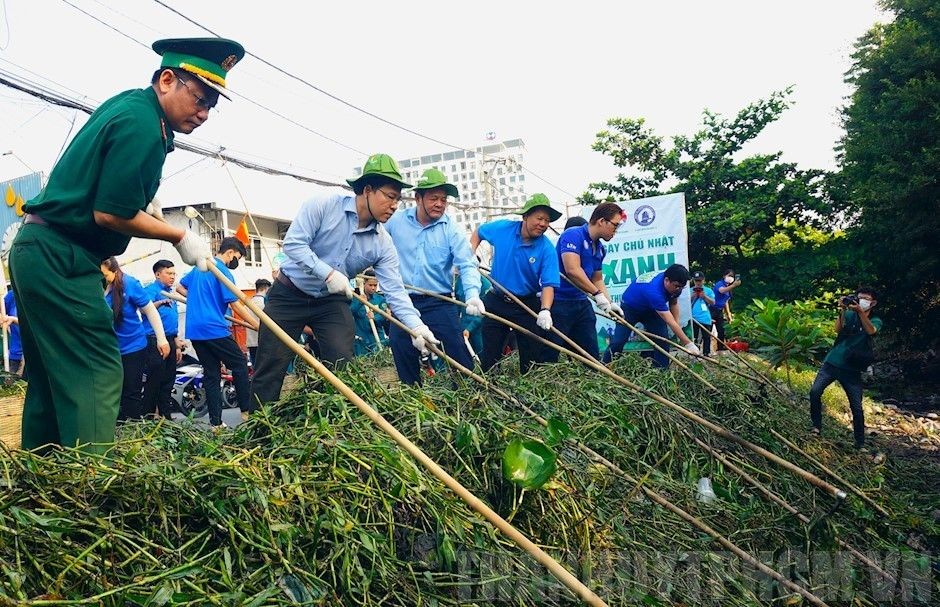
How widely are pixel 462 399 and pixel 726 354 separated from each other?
15.7 feet

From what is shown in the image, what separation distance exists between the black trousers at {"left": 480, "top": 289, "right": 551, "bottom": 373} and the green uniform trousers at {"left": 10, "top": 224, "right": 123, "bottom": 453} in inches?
130

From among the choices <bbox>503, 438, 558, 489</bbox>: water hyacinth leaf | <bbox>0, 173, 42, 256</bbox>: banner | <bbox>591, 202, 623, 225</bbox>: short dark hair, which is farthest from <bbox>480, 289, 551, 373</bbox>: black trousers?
<bbox>0, 173, 42, 256</bbox>: banner

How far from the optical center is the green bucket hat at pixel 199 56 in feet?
8.09

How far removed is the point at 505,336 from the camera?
5426 millimetres

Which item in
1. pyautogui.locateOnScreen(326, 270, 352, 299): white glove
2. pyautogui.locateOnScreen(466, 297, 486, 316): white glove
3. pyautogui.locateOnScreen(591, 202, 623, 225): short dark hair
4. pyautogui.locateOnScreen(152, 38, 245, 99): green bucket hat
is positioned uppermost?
pyautogui.locateOnScreen(152, 38, 245, 99): green bucket hat

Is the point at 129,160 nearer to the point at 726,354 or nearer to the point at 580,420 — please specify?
the point at 580,420

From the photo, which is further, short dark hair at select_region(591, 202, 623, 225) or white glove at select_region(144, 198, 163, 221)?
short dark hair at select_region(591, 202, 623, 225)

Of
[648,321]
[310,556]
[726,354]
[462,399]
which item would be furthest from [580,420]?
[726,354]

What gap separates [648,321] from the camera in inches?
269

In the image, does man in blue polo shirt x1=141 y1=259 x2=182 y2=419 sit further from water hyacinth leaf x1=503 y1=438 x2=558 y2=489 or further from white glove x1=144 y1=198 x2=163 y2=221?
water hyacinth leaf x1=503 y1=438 x2=558 y2=489

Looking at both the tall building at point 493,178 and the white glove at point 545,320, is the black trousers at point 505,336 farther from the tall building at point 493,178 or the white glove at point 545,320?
the tall building at point 493,178

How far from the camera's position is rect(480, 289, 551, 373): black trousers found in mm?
5395

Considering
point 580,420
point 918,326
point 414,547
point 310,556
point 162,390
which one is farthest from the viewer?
point 918,326

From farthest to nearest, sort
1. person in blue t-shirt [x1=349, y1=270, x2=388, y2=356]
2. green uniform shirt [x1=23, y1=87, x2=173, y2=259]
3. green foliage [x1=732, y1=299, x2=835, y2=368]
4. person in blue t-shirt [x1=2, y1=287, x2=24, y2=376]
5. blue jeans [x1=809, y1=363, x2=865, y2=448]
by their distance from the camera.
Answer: person in blue t-shirt [x1=349, y1=270, x2=388, y2=356]
green foliage [x1=732, y1=299, x2=835, y2=368]
person in blue t-shirt [x1=2, y1=287, x2=24, y2=376]
blue jeans [x1=809, y1=363, x2=865, y2=448]
green uniform shirt [x1=23, y1=87, x2=173, y2=259]
